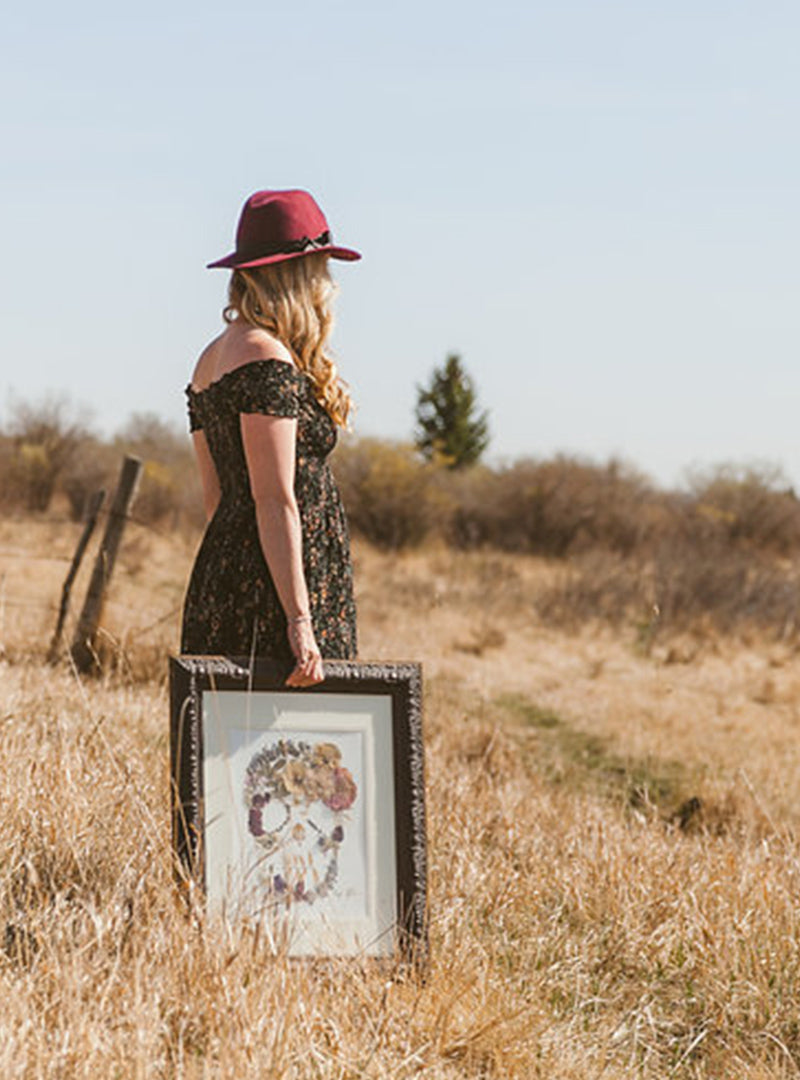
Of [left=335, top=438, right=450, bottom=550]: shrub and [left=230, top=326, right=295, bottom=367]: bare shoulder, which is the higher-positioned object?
[left=335, top=438, right=450, bottom=550]: shrub

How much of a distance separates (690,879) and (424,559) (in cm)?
1950

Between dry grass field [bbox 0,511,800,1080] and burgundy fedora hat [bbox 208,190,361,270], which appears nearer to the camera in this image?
dry grass field [bbox 0,511,800,1080]

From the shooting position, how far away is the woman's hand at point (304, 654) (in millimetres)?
3340

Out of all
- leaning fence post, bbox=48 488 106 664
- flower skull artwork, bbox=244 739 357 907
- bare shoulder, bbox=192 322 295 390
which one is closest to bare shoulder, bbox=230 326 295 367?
bare shoulder, bbox=192 322 295 390

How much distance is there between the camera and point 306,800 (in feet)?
11.1

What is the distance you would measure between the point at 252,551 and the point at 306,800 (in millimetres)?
660

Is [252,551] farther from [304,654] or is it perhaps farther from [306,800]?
[306,800]

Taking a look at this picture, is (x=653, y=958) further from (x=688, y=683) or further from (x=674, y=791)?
(x=688, y=683)

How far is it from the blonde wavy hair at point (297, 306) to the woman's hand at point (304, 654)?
591mm

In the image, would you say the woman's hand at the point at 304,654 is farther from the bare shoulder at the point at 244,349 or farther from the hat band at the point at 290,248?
the hat band at the point at 290,248

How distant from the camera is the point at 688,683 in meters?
13.4

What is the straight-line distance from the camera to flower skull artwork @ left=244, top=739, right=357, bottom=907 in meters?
3.31

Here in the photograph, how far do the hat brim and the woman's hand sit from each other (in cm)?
90

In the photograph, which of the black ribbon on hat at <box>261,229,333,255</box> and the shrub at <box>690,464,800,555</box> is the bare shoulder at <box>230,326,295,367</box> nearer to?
the black ribbon on hat at <box>261,229,333,255</box>
